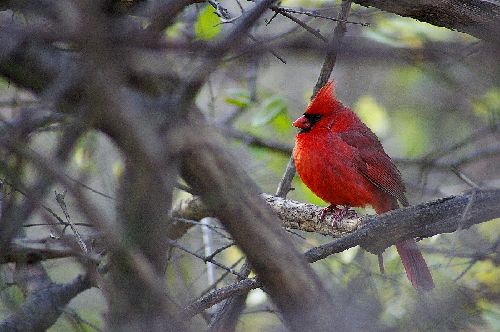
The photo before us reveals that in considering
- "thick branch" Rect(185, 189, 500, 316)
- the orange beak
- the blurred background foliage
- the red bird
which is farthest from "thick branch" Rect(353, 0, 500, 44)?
the orange beak

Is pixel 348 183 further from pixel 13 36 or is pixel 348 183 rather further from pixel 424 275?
pixel 13 36

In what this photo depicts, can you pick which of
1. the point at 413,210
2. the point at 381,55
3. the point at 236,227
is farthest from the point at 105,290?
the point at 413,210

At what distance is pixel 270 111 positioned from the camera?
4742mm

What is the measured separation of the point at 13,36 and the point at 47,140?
3322 millimetres

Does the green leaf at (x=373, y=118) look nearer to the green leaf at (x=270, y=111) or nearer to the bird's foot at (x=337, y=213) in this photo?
the green leaf at (x=270, y=111)

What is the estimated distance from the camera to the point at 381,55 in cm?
144

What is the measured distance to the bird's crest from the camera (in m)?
4.95

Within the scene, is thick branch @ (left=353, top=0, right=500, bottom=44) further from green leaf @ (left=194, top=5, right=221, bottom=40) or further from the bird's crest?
the bird's crest

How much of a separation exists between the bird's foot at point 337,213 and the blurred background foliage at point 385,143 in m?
0.18

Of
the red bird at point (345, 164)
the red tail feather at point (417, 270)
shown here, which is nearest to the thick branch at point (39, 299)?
the red bird at point (345, 164)

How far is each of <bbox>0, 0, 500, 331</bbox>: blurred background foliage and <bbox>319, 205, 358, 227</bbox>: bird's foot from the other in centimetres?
18

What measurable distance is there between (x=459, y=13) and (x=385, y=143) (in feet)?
16.9

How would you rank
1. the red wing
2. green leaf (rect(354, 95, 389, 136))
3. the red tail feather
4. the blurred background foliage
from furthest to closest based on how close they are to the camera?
green leaf (rect(354, 95, 389, 136))
the red wing
the red tail feather
the blurred background foliage

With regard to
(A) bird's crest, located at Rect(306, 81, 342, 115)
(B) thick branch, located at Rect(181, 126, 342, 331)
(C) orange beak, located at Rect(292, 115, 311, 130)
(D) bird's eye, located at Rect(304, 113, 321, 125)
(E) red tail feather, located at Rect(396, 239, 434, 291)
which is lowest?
(B) thick branch, located at Rect(181, 126, 342, 331)
